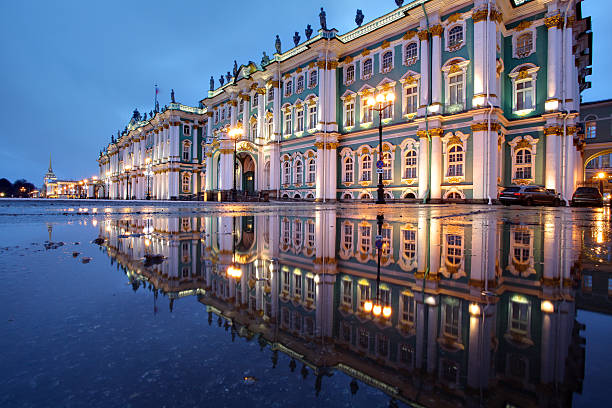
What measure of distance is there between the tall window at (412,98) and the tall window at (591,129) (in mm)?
30080

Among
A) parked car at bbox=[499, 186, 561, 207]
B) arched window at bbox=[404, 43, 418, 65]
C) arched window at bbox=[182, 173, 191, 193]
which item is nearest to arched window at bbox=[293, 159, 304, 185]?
arched window at bbox=[404, 43, 418, 65]

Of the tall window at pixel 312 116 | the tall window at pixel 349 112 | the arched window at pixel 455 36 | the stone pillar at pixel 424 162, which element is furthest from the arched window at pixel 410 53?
the tall window at pixel 312 116

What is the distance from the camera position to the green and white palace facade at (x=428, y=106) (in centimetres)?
1917

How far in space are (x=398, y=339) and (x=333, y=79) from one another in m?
28.9

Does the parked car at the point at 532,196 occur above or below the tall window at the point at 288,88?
below

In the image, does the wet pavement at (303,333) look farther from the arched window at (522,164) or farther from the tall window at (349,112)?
the tall window at (349,112)

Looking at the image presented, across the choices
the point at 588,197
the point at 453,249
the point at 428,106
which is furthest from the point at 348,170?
the point at 453,249

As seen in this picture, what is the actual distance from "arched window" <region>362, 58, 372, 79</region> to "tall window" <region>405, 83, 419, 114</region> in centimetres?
394

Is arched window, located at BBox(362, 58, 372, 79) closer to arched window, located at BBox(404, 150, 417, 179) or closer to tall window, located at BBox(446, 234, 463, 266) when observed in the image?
arched window, located at BBox(404, 150, 417, 179)

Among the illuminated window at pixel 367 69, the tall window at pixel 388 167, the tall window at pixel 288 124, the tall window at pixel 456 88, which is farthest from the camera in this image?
the tall window at pixel 288 124

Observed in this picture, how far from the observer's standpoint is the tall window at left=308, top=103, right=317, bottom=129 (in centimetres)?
2914

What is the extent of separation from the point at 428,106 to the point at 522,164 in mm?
7149

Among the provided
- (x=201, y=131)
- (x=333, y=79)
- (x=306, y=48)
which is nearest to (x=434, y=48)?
(x=333, y=79)

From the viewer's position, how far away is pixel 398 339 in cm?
104
